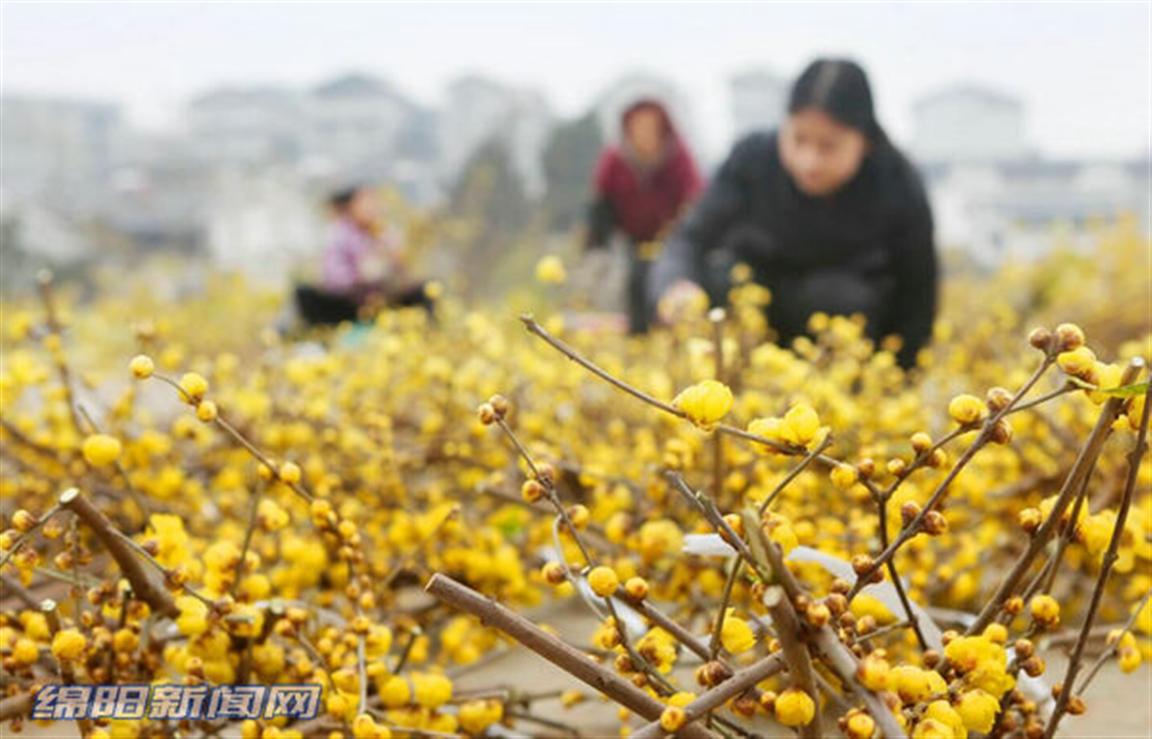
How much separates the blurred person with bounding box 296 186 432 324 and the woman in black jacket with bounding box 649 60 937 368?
1581mm

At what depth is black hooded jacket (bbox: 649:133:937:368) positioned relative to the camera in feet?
7.63

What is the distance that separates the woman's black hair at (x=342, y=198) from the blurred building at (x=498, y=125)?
3.76 metres

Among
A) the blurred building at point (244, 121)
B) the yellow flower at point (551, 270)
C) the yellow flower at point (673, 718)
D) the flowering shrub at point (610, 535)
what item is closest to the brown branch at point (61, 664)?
the flowering shrub at point (610, 535)

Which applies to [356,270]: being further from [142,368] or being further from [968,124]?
[968,124]

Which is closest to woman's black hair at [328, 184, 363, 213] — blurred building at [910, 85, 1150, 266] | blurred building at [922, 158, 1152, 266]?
blurred building at [910, 85, 1150, 266]

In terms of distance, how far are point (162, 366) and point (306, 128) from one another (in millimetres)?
23324

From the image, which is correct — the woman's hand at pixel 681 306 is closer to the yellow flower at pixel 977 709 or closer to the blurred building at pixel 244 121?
the yellow flower at pixel 977 709

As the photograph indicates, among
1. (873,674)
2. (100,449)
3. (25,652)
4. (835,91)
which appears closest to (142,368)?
(100,449)

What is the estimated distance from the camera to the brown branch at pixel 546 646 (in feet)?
1.68

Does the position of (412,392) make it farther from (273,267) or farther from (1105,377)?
(273,267)

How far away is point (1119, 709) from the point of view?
3.21 ft

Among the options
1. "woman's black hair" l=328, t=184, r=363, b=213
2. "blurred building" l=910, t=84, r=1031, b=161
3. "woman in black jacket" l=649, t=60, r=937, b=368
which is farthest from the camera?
"blurred building" l=910, t=84, r=1031, b=161

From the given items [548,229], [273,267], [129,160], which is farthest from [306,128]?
[548,229]

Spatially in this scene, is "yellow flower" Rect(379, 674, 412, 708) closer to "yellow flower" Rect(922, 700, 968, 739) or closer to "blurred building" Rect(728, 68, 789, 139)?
"yellow flower" Rect(922, 700, 968, 739)
